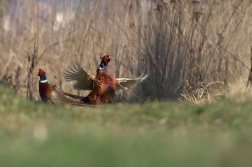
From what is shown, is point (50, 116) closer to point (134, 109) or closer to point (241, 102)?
point (134, 109)

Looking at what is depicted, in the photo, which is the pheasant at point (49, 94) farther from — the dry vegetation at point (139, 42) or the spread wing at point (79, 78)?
the dry vegetation at point (139, 42)

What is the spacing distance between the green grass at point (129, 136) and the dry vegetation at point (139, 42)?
2.59m

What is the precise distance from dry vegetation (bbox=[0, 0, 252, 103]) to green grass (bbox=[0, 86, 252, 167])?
2586 mm

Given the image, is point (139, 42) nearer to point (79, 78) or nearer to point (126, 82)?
point (126, 82)

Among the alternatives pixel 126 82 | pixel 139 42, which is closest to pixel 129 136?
pixel 126 82

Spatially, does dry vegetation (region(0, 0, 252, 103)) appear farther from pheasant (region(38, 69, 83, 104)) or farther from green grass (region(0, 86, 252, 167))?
green grass (region(0, 86, 252, 167))

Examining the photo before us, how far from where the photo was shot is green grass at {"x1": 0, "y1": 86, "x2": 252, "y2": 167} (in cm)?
409

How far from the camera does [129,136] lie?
502cm

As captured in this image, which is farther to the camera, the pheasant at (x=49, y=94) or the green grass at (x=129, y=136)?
the pheasant at (x=49, y=94)

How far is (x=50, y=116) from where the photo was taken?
6492mm

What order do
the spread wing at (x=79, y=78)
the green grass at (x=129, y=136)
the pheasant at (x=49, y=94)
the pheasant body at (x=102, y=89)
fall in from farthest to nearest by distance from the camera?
the spread wing at (x=79, y=78)
the pheasant body at (x=102, y=89)
the pheasant at (x=49, y=94)
the green grass at (x=129, y=136)

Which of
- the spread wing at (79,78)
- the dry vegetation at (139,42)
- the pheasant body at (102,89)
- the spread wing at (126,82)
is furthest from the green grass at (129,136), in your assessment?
the spread wing at (126,82)

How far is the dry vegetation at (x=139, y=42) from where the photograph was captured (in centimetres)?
1052

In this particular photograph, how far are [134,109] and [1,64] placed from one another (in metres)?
6.20
